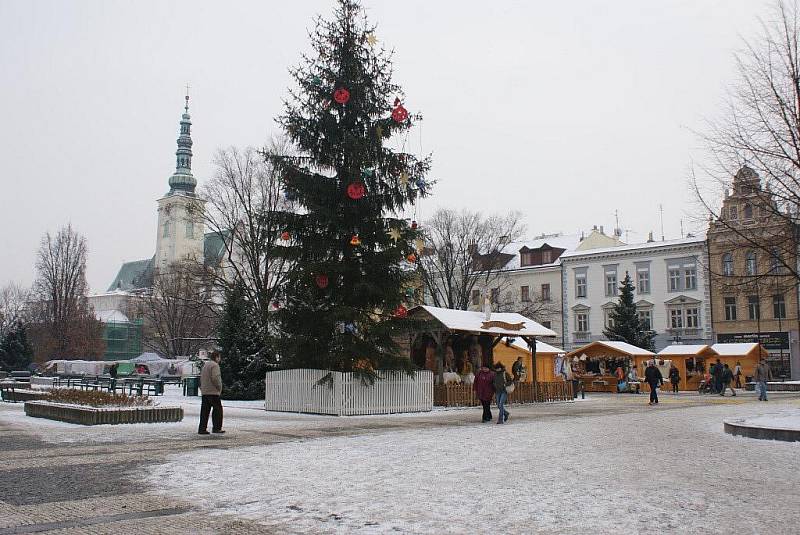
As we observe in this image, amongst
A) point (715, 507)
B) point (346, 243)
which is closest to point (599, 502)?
point (715, 507)

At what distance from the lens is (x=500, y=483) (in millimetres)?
10039

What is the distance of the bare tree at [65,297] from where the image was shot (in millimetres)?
60906

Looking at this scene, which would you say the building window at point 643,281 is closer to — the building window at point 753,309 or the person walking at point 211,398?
the building window at point 753,309

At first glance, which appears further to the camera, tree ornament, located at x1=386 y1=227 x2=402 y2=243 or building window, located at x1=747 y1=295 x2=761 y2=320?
building window, located at x1=747 y1=295 x2=761 y2=320

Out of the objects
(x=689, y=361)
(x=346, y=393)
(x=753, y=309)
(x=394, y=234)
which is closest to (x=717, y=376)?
(x=689, y=361)

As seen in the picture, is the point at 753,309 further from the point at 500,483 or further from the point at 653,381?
the point at 500,483

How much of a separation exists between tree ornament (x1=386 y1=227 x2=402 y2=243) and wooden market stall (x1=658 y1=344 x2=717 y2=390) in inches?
1076

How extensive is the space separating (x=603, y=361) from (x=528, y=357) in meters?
8.26

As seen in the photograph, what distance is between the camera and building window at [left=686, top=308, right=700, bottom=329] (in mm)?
60094

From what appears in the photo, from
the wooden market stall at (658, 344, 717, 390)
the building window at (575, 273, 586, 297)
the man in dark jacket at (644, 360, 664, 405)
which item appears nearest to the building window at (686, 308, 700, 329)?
the building window at (575, 273, 586, 297)

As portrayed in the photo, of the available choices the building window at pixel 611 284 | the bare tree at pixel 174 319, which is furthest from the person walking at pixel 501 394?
the building window at pixel 611 284

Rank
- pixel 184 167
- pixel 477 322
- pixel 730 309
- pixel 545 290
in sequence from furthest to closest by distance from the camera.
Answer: pixel 184 167 → pixel 545 290 → pixel 730 309 → pixel 477 322

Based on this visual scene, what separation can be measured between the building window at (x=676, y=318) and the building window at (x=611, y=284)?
4.94 meters

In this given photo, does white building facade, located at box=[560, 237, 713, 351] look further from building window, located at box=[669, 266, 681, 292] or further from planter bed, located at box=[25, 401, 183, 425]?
planter bed, located at box=[25, 401, 183, 425]
